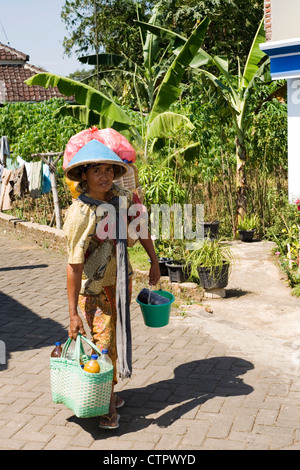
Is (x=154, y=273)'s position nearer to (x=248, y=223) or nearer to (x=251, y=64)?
(x=248, y=223)

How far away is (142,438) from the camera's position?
4.23m

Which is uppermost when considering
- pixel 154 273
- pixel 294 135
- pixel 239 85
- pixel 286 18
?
pixel 286 18

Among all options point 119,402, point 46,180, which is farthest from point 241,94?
point 119,402

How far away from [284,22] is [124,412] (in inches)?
295

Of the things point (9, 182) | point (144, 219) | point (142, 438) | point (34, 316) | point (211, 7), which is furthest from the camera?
point (211, 7)

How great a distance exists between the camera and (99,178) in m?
4.29

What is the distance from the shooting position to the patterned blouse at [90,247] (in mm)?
4184

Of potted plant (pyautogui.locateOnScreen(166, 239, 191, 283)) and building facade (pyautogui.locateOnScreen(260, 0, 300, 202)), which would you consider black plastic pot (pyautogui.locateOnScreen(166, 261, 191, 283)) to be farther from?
building facade (pyautogui.locateOnScreen(260, 0, 300, 202))

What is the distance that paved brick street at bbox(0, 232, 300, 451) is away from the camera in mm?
4215

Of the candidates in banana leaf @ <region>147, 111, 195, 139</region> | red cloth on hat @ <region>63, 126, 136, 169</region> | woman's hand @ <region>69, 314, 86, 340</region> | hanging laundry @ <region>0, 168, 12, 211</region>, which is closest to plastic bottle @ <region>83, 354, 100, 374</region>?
woman's hand @ <region>69, 314, 86, 340</region>

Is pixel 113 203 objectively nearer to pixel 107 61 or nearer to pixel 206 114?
pixel 206 114

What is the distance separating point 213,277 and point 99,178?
387 cm

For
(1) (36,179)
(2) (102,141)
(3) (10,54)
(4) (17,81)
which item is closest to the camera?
(2) (102,141)
